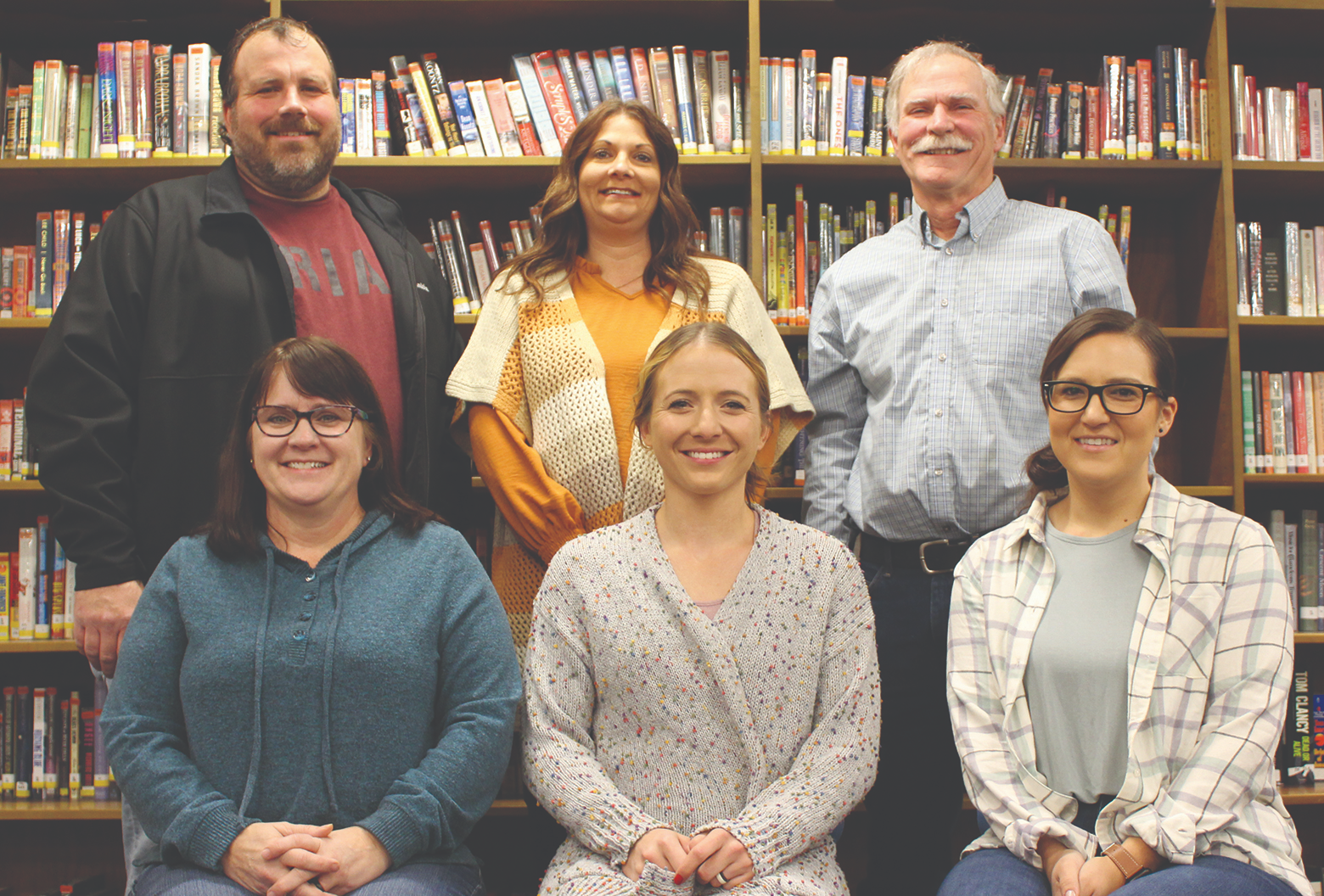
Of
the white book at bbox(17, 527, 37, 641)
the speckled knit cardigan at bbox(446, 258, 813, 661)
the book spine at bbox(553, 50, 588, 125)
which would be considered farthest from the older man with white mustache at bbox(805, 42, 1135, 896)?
the white book at bbox(17, 527, 37, 641)

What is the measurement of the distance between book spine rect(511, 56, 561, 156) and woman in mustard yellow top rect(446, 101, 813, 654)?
0.77 meters

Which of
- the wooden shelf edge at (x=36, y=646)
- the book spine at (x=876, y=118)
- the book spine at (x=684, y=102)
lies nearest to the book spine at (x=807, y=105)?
the book spine at (x=876, y=118)

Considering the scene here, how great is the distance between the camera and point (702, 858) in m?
1.42

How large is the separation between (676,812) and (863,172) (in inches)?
76.9

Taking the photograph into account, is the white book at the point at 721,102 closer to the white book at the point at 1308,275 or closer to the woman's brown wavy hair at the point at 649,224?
the woman's brown wavy hair at the point at 649,224

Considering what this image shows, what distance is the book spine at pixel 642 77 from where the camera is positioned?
2791 mm

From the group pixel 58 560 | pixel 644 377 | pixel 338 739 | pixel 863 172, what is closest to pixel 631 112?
pixel 644 377

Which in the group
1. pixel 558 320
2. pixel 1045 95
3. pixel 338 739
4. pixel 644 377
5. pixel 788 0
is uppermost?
pixel 788 0

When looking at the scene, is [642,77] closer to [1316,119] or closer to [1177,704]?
[1316,119]

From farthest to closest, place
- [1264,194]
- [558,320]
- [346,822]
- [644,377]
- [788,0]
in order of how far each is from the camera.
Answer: [1264,194], [788,0], [558,320], [644,377], [346,822]

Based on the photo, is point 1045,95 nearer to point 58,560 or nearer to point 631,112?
point 631,112

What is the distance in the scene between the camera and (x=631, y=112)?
202 cm

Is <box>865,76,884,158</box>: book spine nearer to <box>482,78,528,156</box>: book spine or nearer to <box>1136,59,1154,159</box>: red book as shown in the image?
<box>1136,59,1154,159</box>: red book

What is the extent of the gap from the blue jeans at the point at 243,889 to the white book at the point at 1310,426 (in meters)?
2.64
